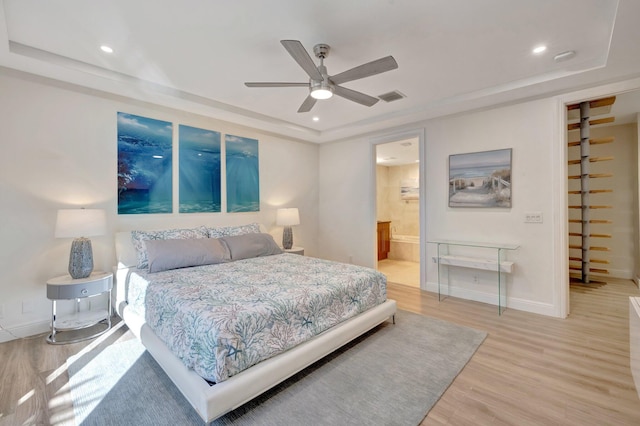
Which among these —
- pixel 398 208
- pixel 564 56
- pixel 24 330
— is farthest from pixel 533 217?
pixel 24 330

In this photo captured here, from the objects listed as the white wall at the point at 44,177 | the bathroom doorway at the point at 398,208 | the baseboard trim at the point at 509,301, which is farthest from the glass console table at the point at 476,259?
the white wall at the point at 44,177

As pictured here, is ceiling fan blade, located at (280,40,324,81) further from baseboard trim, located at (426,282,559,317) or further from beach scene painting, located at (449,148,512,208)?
baseboard trim, located at (426,282,559,317)

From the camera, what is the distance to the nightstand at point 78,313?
264 cm

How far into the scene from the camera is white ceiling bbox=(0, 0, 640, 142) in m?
1.98

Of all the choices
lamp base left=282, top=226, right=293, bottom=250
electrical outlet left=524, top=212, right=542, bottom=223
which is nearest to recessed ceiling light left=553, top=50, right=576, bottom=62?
electrical outlet left=524, top=212, right=542, bottom=223

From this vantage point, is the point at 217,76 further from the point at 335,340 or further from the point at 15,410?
the point at 15,410

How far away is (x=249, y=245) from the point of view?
3.68 metres

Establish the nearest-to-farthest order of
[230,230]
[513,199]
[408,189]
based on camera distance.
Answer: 1. [513,199]
2. [230,230]
3. [408,189]

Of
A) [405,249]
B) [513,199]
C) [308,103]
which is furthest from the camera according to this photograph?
[405,249]

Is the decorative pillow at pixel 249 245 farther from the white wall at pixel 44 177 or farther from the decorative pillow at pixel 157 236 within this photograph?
the white wall at pixel 44 177

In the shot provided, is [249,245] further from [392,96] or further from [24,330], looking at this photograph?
[392,96]

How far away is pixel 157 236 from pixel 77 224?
77 centimetres

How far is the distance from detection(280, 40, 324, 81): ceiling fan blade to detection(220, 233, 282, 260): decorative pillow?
2.21 metres

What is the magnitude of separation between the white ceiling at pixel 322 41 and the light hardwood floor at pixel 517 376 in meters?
2.53
